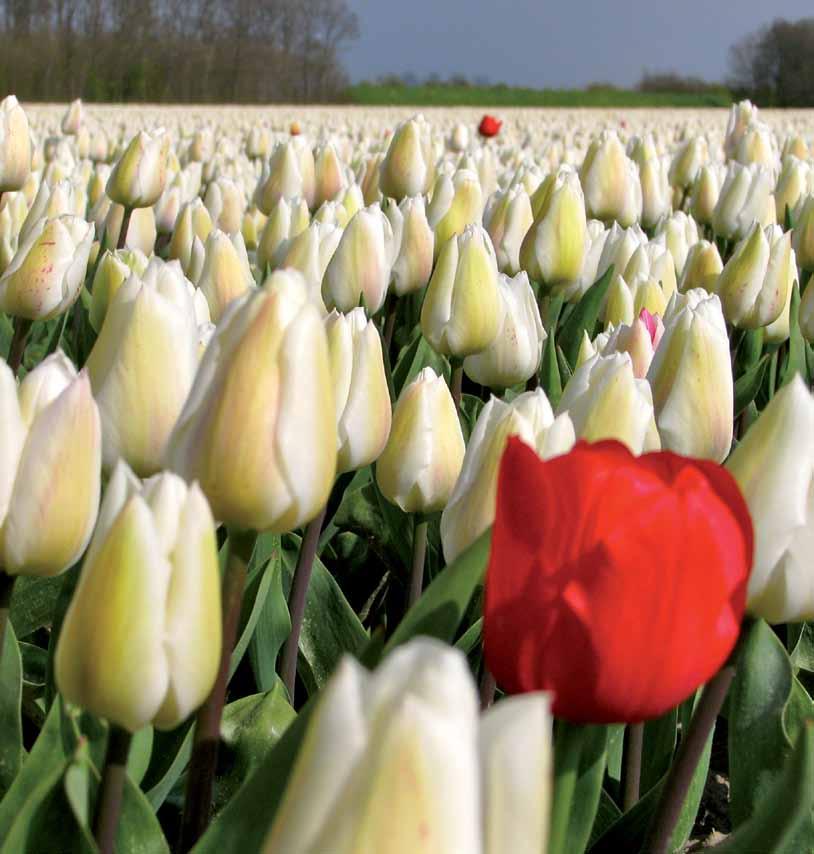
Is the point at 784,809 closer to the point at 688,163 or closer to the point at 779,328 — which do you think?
the point at 779,328

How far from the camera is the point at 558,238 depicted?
2023 mm

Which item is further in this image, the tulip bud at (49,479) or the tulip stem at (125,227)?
the tulip stem at (125,227)

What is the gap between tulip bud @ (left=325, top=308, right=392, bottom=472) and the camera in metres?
1.11

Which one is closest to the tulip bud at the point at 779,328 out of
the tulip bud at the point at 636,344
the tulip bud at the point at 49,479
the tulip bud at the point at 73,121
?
the tulip bud at the point at 636,344

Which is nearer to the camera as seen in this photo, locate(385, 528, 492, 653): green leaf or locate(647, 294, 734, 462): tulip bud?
locate(385, 528, 492, 653): green leaf

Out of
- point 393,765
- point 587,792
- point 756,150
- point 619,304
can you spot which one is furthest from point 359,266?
point 756,150

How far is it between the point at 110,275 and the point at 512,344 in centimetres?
62

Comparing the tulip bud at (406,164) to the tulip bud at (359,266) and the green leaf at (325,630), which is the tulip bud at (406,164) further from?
the green leaf at (325,630)

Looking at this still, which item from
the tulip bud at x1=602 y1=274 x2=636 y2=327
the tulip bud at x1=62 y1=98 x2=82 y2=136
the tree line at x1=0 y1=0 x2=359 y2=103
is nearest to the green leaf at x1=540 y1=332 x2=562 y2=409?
the tulip bud at x1=602 y1=274 x2=636 y2=327

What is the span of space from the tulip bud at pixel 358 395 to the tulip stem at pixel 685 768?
1.41 ft

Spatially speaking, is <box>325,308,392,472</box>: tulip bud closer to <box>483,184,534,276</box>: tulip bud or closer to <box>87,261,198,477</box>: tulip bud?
<box>87,261,198,477</box>: tulip bud

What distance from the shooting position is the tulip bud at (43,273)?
1.70m

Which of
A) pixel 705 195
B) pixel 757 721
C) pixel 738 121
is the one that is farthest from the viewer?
pixel 738 121

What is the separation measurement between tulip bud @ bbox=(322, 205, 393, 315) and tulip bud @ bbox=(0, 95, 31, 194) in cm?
91
